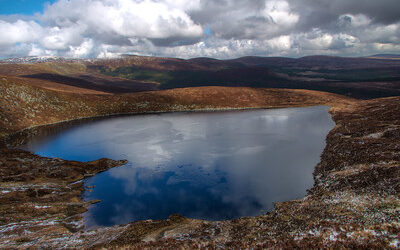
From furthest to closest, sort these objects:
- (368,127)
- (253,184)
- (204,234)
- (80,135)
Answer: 1. (80,135)
2. (368,127)
3. (253,184)
4. (204,234)

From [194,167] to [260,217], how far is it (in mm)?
21433

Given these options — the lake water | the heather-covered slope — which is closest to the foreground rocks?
the lake water

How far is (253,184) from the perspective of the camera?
124 ft

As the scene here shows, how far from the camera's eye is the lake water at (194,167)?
107ft

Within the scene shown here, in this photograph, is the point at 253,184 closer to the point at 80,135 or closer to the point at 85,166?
the point at 85,166

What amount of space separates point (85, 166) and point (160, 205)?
23991 mm

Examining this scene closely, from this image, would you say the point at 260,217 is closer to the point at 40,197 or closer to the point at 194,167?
the point at 194,167

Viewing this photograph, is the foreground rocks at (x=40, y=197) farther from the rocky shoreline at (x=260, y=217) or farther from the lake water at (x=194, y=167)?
the lake water at (x=194, y=167)

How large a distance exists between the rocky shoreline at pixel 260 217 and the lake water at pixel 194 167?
10.2 feet

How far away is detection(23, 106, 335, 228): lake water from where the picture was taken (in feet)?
107

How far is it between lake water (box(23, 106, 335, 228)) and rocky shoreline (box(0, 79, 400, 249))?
312 centimetres

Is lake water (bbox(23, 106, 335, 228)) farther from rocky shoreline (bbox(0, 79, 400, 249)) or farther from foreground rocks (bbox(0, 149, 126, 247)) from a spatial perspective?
rocky shoreline (bbox(0, 79, 400, 249))

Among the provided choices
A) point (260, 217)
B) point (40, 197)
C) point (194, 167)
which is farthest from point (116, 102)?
point (260, 217)

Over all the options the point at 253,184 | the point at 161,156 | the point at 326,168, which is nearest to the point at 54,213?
the point at 161,156
